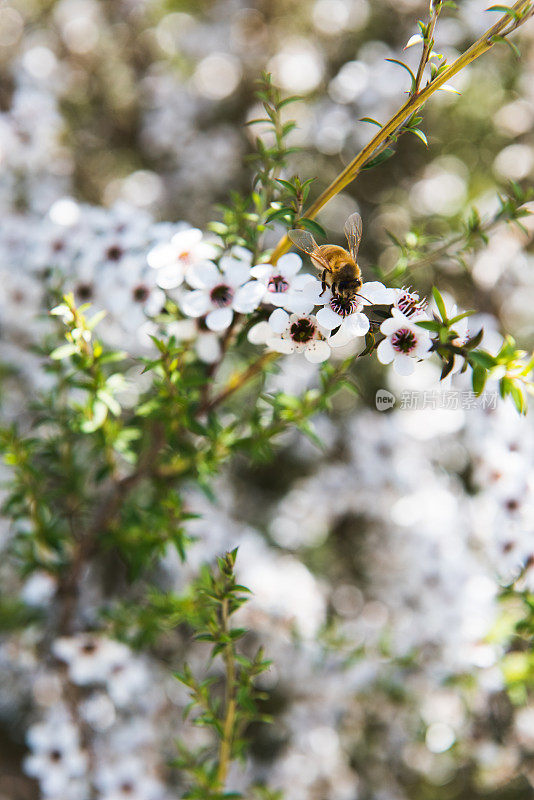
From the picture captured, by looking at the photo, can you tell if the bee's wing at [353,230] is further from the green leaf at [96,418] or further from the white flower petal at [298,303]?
the green leaf at [96,418]

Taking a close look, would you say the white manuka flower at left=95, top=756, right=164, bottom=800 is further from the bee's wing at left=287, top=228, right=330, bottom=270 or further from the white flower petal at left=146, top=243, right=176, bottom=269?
the bee's wing at left=287, top=228, right=330, bottom=270

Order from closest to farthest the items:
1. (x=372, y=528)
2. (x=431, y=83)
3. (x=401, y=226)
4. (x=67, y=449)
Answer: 1. (x=431, y=83)
2. (x=67, y=449)
3. (x=372, y=528)
4. (x=401, y=226)

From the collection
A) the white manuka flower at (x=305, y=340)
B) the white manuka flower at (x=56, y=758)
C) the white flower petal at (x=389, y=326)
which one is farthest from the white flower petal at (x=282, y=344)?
the white manuka flower at (x=56, y=758)

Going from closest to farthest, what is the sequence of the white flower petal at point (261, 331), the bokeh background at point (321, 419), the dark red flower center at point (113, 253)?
the white flower petal at point (261, 331) < the dark red flower center at point (113, 253) < the bokeh background at point (321, 419)

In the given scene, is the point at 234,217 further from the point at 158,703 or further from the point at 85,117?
the point at 85,117

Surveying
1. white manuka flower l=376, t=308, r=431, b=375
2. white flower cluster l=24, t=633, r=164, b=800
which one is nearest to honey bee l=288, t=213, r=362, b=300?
white manuka flower l=376, t=308, r=431, b=375

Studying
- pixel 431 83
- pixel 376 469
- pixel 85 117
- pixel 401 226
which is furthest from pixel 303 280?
pixel 85 117
